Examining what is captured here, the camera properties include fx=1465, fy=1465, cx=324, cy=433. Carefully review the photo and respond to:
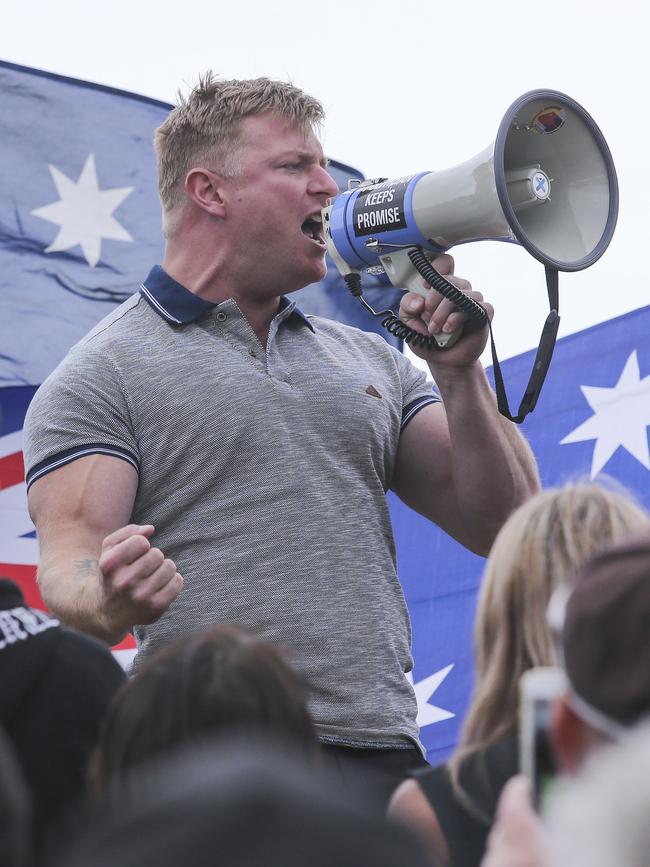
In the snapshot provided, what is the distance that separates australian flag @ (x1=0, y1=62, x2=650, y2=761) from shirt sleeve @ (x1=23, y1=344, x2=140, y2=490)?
10.8 feet

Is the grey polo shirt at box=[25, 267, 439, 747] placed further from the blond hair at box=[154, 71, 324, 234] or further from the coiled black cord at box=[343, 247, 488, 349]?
the blond hair at box=[154, 71, 324, 234]

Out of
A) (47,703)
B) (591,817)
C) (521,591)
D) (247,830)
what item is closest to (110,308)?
(47,703)

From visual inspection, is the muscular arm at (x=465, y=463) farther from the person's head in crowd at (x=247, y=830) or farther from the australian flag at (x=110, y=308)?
the australian flag at (x=110, y=308)

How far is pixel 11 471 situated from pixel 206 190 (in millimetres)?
3679

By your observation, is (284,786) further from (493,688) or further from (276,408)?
(276,408)

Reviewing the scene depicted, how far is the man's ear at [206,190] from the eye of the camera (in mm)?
3352

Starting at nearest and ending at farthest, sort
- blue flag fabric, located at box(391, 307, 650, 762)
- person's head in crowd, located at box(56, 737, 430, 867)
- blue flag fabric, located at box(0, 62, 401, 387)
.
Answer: person's head in crowd, located at box(56, 737, 430, 867), blue flag fabric, located at box(391, 307, 650, 762), blue flag fabric, located at box(0, 62, 401, 387)

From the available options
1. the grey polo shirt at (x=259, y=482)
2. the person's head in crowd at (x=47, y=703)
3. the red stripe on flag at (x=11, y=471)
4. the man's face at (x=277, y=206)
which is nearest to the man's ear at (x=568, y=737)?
the person's head in crowd at (x=47, y=703)

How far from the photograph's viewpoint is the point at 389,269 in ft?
10.0

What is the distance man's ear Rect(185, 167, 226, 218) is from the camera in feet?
11.0

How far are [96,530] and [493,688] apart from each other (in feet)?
3.46

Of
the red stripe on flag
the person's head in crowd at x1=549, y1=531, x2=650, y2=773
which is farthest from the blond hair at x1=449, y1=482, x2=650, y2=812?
the red stripe on flag

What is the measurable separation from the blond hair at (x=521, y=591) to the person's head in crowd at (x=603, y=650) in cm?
68

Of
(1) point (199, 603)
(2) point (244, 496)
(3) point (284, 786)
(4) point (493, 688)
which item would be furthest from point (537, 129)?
(3) point (284, 786)
